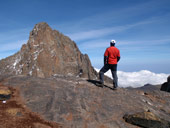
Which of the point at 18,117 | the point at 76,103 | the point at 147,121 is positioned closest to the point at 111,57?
the point at 76,103

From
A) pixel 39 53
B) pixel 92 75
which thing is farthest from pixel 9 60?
pixel 92 75

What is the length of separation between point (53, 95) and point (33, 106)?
210 centimetres

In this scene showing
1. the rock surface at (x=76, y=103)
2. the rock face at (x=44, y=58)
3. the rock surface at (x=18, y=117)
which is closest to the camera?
the rock surface at (x=18, y=117)

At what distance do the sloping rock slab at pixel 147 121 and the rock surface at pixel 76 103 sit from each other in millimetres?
474

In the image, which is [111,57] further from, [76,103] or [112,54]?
[76,103]

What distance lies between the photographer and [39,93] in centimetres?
1391

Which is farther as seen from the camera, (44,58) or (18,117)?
(44,58)

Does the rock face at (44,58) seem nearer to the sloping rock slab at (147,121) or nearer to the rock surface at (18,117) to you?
the rock surface at (18,117)

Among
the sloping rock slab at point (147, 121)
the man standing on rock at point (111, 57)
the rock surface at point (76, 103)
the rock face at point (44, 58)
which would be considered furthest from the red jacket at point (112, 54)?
the rock face at point (44, 58)

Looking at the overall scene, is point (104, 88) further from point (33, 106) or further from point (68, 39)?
point (68, 39)

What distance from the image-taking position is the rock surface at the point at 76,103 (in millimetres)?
11281

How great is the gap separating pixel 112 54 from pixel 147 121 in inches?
257

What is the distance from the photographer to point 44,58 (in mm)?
146250

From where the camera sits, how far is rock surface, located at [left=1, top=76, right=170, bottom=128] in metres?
11.3
